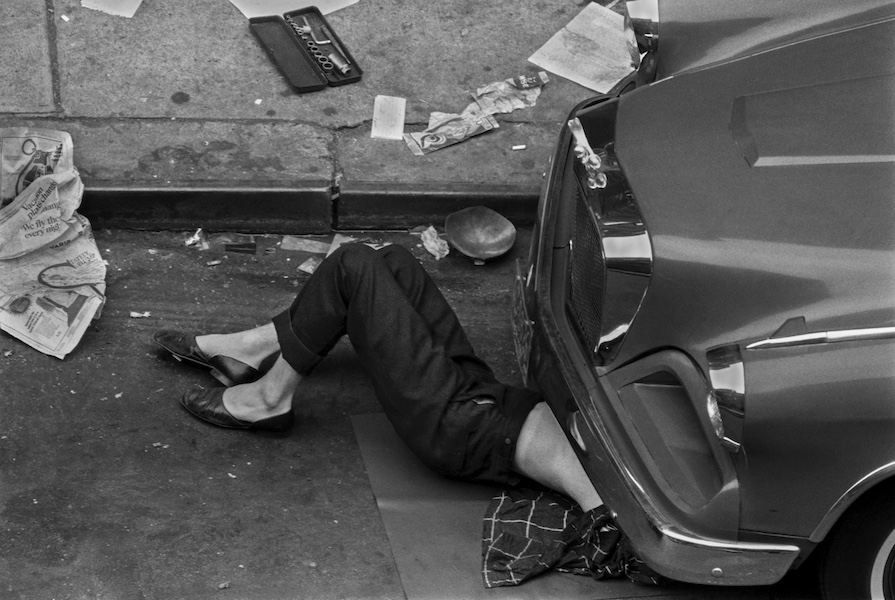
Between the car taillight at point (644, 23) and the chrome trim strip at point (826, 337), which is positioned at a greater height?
the car taillight at point (644, 23)

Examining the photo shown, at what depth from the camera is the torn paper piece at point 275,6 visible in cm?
446

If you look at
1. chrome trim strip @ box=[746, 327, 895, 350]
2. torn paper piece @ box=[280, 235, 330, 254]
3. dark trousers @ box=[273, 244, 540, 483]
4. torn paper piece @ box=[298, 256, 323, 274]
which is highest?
chrome trim strip @ box=[746, 327, 895, 350]

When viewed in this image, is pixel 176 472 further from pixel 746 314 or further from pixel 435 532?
pixel 746 314

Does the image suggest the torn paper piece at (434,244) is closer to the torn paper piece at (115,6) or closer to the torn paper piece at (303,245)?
the torn paper piece at (303,245)

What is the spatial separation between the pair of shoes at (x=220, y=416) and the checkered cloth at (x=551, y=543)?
656mm

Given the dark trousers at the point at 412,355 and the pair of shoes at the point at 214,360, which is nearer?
the dark trousers at the point at 412,355

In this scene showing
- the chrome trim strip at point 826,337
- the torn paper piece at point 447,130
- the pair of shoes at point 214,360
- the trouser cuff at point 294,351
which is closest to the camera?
the chrome trim strip at point 826,337

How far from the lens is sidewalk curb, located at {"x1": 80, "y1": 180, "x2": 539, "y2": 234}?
12.1 ft

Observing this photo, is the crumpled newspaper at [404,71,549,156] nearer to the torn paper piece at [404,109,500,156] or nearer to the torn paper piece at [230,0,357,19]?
the torn paper piece at [404,109,500,156]

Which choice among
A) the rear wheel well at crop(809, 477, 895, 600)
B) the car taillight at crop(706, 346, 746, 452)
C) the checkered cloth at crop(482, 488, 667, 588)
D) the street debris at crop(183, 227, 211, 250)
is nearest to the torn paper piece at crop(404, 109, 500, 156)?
the street debris at crop(183, 227, 211, 250)

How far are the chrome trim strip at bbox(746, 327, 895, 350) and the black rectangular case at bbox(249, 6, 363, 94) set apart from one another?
2.56 m

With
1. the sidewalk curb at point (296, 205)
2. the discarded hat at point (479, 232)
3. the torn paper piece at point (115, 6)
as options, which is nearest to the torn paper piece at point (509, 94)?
the sidewalk curb at point (296, 205)

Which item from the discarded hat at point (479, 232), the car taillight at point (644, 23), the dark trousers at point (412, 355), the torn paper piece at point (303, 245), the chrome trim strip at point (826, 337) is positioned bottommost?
the torn paper piece at point (303, 245)

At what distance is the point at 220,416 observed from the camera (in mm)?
2975
